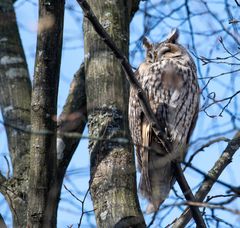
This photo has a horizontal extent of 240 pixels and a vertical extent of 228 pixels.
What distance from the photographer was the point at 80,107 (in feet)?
11.1

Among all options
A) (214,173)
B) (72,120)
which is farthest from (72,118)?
(214,173)

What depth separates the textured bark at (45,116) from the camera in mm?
2414

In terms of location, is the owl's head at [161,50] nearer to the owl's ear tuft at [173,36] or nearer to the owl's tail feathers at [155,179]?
the owl's ear tuft at [173,36]

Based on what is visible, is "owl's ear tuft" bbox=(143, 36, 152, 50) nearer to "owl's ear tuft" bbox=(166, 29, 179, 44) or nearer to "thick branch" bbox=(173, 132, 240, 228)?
"owl's ear tuft" bbox=(166, 29, 179, 44)

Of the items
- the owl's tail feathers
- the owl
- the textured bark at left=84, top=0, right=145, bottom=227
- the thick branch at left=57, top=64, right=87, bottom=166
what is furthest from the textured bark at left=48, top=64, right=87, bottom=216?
the owl's tail feathers

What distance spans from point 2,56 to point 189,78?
3.73ft

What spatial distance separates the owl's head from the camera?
3885 mm

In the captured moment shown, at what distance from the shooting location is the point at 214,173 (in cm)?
267

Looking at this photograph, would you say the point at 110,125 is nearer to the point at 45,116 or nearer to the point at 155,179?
the point at 45,116

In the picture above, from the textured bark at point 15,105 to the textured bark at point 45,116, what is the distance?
12.8 inches

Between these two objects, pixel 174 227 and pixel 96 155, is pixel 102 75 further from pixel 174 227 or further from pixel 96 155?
pixel 174 227

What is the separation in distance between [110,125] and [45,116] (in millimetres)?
565

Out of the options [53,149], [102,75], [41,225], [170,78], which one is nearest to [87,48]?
[102,75]

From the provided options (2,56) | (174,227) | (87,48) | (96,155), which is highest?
(2,56)
